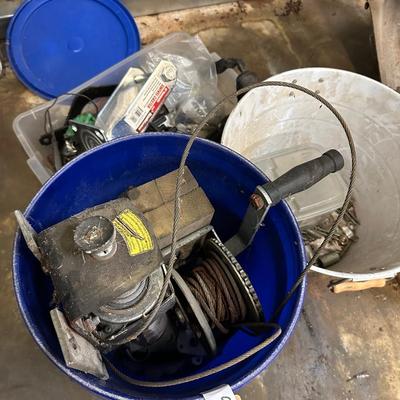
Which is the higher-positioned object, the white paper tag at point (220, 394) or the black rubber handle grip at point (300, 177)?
the black rubber handle grip at point (300, 177)

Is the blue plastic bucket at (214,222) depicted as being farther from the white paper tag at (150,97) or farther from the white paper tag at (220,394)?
the white paper tag at (150,97)

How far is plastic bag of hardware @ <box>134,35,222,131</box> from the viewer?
1.21 m

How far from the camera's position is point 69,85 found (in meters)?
1.33

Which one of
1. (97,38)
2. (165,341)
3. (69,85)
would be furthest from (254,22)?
(165,341)

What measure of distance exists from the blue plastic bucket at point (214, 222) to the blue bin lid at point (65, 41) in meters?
0.59

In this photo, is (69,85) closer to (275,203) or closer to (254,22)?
(254,22)

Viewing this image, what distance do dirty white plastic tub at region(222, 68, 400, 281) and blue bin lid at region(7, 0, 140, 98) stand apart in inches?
20.5

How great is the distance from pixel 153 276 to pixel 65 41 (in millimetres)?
891

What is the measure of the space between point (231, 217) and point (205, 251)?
100mm

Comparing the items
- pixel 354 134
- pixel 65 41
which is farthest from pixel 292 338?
pixel 65 41

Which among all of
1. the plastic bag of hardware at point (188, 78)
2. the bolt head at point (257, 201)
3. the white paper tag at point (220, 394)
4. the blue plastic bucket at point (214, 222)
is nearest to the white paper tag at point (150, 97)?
the plastic bag of hardware at point (188, 78)

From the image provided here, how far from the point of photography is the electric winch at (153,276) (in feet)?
1.99

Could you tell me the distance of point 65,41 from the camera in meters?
1.33

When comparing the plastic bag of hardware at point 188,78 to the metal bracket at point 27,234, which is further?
the plastic bag of hardware at point 188,78
